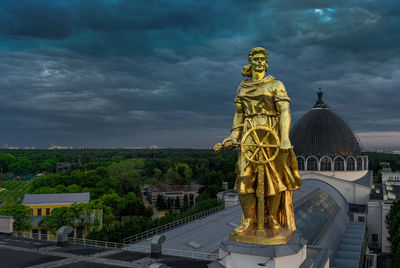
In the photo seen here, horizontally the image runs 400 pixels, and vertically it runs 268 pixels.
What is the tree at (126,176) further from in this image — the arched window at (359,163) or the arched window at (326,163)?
the arched window at (359,163)

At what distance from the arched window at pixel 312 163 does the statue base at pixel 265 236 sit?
36903 millimetres

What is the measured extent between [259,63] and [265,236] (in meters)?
5.61

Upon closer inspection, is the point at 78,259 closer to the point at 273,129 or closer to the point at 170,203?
the point at 273,129

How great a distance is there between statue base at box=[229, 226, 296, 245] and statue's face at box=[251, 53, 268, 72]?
529 cm

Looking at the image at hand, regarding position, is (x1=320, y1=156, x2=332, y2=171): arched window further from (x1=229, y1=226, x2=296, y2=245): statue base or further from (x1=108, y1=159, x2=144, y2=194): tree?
(x1=108, y1=159, x2=144, y2=194): tree

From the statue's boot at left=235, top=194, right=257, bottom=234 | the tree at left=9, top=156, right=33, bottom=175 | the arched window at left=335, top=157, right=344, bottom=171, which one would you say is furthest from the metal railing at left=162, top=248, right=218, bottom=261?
the tree at left=9, top=156, right=33, bottom=175

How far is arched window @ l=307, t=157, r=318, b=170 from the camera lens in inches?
1816

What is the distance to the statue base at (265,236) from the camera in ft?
35.0

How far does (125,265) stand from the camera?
1455 cm

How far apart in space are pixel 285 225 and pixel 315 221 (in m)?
15.7

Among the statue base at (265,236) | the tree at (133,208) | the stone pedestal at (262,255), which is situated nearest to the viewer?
the stone pedestal at (262,255)

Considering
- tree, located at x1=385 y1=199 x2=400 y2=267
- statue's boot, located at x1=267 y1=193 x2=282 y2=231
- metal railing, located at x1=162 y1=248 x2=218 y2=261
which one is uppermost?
statue's boot, located at x1=267 y1=193 x2=282 y2=231

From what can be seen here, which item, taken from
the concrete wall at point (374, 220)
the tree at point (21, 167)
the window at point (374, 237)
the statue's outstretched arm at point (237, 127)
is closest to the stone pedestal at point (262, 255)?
the statue's outstretched arm at point (237, 127)

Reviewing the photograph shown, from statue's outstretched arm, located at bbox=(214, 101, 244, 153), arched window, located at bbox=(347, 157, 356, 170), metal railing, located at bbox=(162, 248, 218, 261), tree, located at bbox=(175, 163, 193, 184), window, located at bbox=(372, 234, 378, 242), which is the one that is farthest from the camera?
tree, located at bbox=(175, 163, 193, 184)
